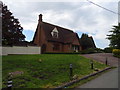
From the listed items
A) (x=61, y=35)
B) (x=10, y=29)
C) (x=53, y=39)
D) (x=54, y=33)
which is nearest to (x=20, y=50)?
(x=10, y=29)

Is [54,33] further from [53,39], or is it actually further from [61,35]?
[61,35]

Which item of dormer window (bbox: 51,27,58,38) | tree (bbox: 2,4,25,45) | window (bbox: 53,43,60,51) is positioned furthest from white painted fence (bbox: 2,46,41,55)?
dormer window (bbox: 51,27,58,38)

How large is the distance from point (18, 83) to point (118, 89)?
473 centimetres

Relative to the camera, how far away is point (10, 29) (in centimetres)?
2011

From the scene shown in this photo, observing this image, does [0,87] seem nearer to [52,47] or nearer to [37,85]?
[37,85]

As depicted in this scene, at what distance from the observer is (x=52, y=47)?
118 ft

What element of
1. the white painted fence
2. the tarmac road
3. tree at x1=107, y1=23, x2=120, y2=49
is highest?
tree at x1=107, y1=23, x2=120, y2=49

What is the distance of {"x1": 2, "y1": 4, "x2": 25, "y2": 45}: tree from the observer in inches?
759

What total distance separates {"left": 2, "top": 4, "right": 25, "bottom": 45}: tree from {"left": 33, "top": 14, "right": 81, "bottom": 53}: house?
13.9 metres

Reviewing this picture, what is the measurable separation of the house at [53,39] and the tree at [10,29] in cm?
1389

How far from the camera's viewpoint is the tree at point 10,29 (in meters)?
19.3

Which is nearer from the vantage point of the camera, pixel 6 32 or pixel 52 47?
pixel 6 32

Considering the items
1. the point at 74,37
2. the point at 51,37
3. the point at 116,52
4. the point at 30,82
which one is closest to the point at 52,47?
Result: the point at 51,37

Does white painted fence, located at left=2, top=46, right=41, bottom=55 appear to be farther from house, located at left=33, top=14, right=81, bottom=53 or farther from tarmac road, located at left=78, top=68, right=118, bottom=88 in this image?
tarmac road, located at left=78, top=68, right=118, bottom=88
